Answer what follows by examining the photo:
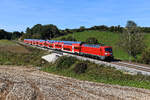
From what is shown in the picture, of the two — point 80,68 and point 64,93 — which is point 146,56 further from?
point 64,93

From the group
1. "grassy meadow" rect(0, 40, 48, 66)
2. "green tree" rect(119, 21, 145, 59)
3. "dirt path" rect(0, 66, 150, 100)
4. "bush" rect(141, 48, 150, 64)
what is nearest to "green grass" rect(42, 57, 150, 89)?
"dirt path" rect(0, 66, 150, 100)

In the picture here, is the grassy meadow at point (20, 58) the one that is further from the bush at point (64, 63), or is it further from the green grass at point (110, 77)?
the green grass at point (110, 77)

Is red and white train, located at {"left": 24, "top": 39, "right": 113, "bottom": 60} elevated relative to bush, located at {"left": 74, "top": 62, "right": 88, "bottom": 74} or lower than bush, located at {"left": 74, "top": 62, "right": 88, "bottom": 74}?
elevated

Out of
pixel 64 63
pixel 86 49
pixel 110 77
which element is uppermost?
pixel 86 49

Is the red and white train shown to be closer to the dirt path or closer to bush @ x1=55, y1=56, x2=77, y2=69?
bush @ x1=55, y1=56, x2=77, y2=69

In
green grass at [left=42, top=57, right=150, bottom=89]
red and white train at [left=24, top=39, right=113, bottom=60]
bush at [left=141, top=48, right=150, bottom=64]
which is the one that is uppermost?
red and white train at [left=24, top=39, right=113, bottom=60]

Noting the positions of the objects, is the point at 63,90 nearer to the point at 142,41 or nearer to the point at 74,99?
the point at 74,99

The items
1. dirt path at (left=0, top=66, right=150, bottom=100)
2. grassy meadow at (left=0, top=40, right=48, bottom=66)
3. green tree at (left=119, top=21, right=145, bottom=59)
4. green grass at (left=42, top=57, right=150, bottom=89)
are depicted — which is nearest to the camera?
dirt path at (left=0, top=66, right=150, bottom=100)

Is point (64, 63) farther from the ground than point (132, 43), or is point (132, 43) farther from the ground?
point (132, 43)

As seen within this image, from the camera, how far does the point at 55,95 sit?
14.3 meters

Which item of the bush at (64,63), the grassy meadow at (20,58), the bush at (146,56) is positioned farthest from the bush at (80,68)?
the bush at (146,56)

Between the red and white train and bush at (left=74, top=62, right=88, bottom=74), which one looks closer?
bush at (left=74, top=62, right=88, bottom=74)

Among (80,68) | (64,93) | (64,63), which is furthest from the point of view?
(64,63)

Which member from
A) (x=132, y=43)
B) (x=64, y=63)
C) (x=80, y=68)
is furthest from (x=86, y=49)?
(x=80, y=68)
